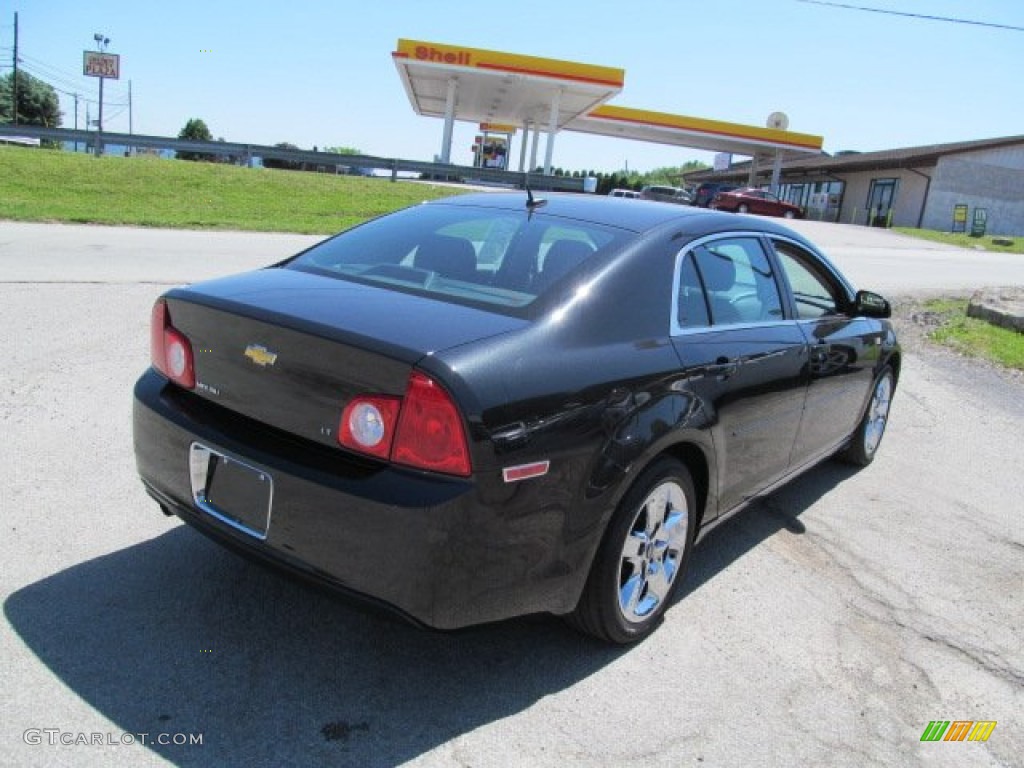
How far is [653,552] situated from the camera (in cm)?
322

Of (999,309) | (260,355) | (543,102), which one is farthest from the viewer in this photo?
(543,102)

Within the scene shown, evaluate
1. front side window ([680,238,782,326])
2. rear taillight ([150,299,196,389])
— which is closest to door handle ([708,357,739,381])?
front side window ([680,238,782,326])

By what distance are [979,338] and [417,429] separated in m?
9.89

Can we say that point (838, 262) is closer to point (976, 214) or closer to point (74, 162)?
point (74, 162)

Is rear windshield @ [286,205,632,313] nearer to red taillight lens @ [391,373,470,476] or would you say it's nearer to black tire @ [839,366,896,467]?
red taillight lens @ [391,373,470,476]

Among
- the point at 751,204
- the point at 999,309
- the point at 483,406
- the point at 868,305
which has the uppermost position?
the point at 751,204

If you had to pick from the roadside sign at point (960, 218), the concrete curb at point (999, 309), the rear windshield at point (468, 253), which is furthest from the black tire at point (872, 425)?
the roadside sign at point (960, 218)

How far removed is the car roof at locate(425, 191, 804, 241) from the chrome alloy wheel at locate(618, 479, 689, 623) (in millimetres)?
1107

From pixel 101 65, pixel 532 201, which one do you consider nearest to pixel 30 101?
pixel 101 65

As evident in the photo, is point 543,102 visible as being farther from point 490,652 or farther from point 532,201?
point 490,652

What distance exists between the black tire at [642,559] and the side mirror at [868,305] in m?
2.23

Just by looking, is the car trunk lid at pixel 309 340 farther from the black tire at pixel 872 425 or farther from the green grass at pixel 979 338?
the green grass at pixel 979 338

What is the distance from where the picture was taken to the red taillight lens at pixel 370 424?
2.49 metres

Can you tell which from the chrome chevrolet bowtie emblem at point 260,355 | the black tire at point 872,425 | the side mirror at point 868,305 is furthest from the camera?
the black tire at point 872,425
